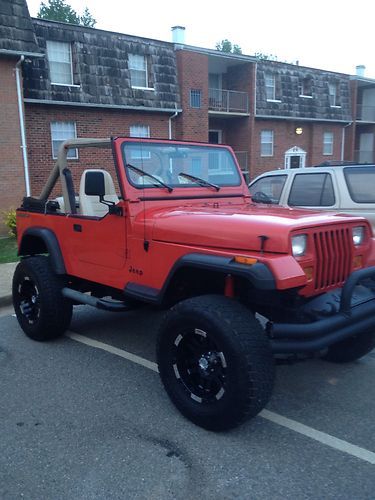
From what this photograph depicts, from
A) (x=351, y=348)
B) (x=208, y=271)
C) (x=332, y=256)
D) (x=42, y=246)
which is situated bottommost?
(x=351, y=348)

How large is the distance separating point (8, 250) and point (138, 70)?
407 inches

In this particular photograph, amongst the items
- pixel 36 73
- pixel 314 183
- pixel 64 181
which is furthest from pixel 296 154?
pixel 64 181

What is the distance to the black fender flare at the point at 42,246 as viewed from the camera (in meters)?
4.77

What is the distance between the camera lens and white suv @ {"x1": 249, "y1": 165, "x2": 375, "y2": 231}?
6266 millimetres

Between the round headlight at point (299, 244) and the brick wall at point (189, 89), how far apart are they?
17.1 meters

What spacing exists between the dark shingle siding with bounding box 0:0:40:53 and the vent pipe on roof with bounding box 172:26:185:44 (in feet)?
25.9

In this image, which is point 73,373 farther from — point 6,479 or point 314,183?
point 314,183

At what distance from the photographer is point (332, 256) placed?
129 inches

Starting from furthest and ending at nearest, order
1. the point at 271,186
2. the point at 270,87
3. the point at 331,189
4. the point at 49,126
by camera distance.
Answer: the point at 270,87 → the point at 49,126 → the point at 271,186 → the point at 331,189

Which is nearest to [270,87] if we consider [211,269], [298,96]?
A: [298,96]

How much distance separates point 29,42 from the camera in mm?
13273

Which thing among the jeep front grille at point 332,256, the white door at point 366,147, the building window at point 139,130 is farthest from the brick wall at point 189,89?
the jeep front grille at point 332,256

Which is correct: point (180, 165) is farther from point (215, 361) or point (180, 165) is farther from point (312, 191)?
point (312, 191)

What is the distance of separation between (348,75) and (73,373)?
27867mm
